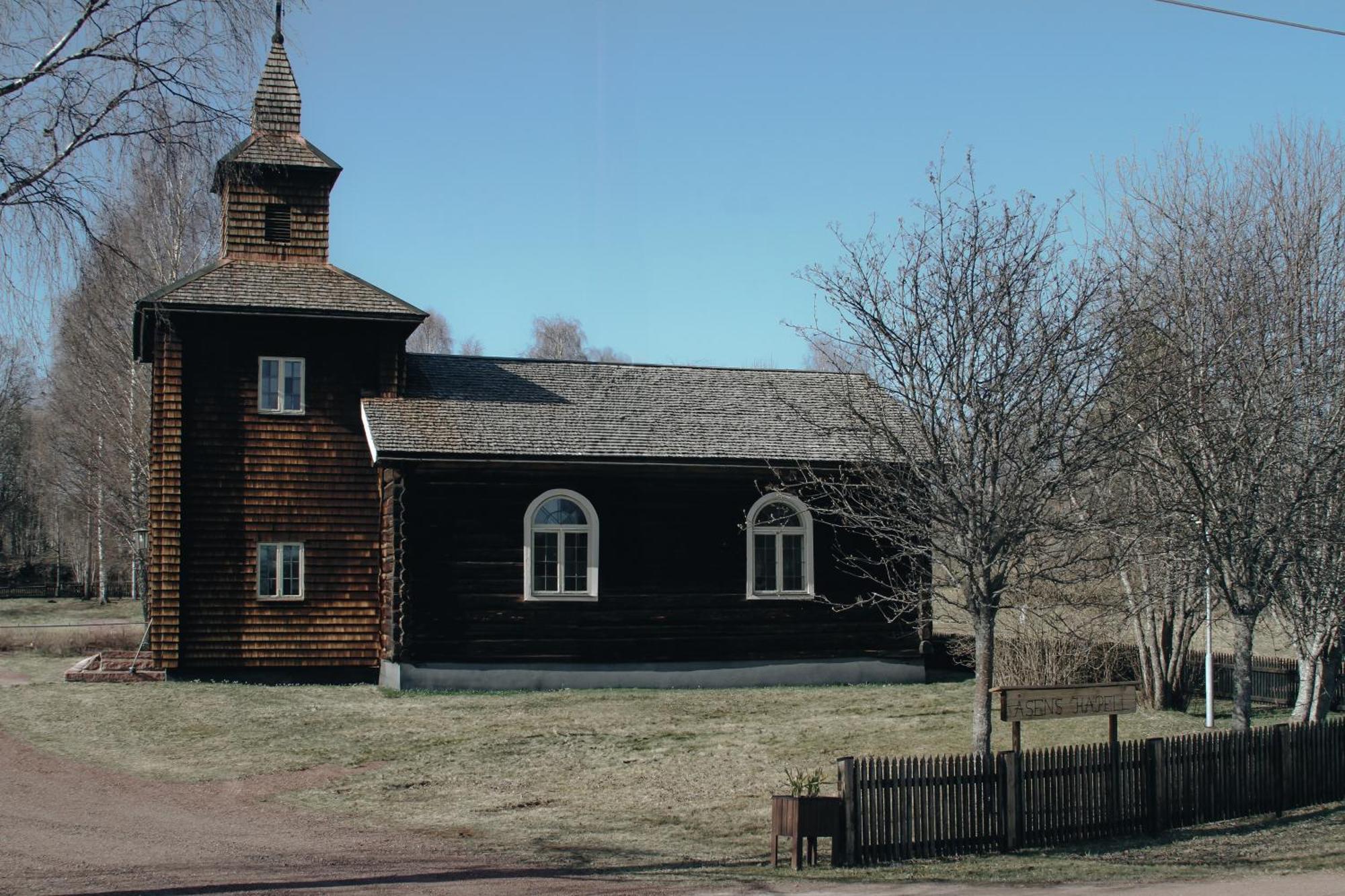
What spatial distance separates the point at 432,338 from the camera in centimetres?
7825

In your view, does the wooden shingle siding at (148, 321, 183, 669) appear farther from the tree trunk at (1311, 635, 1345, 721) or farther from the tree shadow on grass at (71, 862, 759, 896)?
the tree trunk at (1311, 635, 1345, 721)

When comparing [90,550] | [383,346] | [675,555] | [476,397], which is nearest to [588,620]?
[675,555]

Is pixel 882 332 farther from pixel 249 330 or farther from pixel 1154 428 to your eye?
pixel 249 330

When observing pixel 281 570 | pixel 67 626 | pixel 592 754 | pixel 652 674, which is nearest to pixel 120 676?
pixel 281 570

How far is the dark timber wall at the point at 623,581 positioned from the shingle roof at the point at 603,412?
0.55 metres

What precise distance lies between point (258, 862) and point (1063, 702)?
882 cm

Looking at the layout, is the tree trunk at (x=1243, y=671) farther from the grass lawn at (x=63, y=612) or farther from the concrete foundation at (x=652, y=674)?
the grass lawn at (x=63, y=612)

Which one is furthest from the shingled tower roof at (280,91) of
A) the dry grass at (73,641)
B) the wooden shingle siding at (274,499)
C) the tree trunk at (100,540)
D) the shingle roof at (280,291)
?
the tree trunk at (100,540)

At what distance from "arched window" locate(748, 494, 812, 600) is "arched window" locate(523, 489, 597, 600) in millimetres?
3180

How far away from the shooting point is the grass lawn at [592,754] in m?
13.4

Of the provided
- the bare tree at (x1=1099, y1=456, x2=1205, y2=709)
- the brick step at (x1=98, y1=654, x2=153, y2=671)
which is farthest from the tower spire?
the bare tree at (x1=1099, y1=456, x2=1205, y2=709)

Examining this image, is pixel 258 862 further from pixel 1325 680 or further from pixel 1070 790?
pixel 1325 680

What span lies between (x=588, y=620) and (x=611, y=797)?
8291 mm

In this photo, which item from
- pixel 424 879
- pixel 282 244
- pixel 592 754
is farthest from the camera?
pixel 282 244
